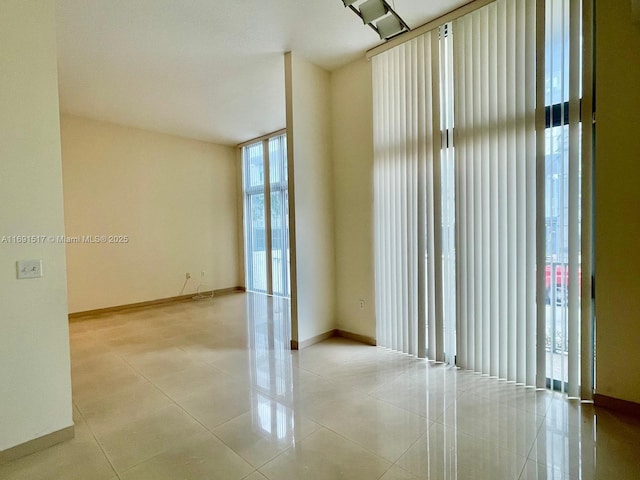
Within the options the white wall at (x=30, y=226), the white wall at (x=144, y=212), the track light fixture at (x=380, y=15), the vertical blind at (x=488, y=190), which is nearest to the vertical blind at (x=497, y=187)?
the vertical blind at (x=488, y=190)

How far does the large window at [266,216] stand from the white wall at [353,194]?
2612 millimetres

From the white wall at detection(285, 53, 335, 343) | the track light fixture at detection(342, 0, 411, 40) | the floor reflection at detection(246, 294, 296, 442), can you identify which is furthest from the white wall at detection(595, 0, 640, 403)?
the white wall at detection(285, 53, 335, 343)

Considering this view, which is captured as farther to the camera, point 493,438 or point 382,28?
point 382,28

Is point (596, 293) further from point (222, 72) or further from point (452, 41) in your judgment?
point (222, 72)

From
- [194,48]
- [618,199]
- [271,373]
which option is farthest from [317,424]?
[194,48]

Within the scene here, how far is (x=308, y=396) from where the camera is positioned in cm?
270

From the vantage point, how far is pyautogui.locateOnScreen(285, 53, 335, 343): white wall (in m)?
3.77

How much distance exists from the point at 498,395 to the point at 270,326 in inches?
121

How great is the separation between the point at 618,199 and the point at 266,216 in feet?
19.1

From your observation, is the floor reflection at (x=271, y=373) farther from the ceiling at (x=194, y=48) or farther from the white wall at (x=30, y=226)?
the ceiling at (x=194, y=48)

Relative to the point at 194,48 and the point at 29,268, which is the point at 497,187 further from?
the point at 29,268

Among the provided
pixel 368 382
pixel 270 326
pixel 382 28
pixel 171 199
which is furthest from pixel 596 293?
pixel 171 199

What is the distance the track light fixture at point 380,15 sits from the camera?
2.10 m

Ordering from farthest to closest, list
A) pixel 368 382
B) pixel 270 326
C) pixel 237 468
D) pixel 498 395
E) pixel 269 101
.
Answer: pixel 269 101 < pixel 270 326 < pixel 368 382 < pixel 498 395 < pixel 237 468
